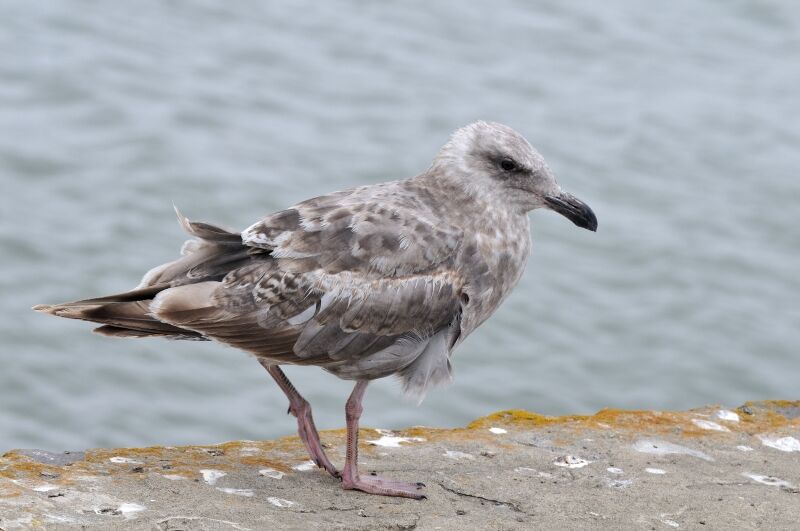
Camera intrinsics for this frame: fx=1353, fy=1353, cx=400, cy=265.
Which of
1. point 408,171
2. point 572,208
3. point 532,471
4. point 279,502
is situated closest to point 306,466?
point 279,502

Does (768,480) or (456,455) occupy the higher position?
(768,480)

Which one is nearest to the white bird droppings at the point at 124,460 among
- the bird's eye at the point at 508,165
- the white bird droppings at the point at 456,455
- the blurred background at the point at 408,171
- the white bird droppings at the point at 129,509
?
the white bird droppings at the point at 129,509

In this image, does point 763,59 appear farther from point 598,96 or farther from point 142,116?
point 142,116

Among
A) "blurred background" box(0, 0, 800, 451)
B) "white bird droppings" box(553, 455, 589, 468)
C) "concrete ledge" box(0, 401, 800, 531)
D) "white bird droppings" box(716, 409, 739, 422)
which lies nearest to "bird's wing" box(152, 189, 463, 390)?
"concrete ledge" box(0, 401, 800, 531)

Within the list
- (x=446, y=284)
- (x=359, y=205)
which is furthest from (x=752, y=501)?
(x=359, y=205)

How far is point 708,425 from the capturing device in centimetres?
647

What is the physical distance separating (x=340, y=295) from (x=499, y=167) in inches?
39.3

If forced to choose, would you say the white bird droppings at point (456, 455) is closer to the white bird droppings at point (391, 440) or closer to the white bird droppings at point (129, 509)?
the white bird droppings at point (391, 440)

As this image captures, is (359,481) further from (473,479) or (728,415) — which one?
(728,415)

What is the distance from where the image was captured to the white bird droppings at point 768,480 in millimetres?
5762

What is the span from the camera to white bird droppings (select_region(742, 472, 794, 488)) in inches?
227

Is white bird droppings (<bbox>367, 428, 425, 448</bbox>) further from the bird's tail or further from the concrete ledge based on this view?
the bird's tail

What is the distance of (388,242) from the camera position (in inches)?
226

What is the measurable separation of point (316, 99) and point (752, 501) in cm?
1118
